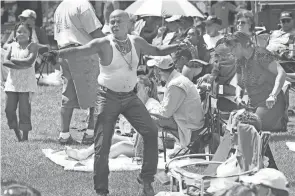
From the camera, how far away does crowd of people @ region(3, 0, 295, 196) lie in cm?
645

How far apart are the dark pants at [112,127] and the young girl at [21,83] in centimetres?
285

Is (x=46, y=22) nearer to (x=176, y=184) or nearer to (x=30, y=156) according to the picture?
(x=30, y=156)

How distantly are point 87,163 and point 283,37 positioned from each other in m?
5.43

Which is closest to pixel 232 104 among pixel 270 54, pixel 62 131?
pixel 270 54

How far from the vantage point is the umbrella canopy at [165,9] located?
1230cm

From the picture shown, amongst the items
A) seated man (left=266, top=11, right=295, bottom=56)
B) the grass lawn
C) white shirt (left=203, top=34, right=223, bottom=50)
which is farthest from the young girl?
seated man (left=266, top=11, right=295, bottom=56)

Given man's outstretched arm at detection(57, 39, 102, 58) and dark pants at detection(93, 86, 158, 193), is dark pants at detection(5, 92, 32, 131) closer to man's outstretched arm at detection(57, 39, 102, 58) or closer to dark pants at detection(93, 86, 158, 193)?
dark pants at detection(93, 86, 158, 193)

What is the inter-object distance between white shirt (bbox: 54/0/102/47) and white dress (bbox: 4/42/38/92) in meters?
0.52

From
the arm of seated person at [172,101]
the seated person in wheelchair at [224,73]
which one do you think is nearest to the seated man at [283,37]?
the seated person in wheelchair at [224,73]

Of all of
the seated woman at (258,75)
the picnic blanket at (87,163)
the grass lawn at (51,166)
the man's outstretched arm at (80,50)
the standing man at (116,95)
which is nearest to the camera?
the man's outstretched arm at (80,50)

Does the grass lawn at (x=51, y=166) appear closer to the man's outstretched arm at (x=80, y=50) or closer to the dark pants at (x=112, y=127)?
the dark pants at (x=112, y=127)

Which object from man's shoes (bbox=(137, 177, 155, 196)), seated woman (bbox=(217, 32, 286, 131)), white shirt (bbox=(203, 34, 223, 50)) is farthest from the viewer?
white shirt (bbox=(203, 34, 223, 50))

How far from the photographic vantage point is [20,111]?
9.26 meters

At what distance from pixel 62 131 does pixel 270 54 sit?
107 inches
